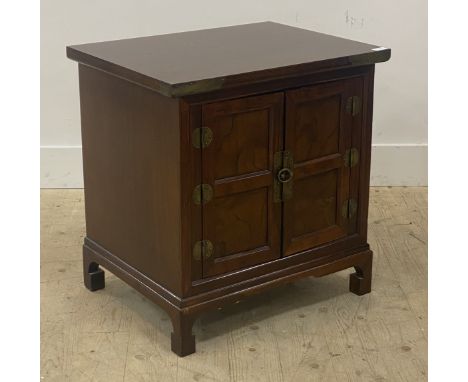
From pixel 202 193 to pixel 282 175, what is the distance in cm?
28

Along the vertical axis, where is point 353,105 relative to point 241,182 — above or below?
above

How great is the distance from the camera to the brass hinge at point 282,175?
3.10 metres

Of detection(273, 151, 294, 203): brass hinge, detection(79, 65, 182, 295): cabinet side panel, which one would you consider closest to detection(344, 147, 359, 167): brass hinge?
detection(273, 151, 294, 203): brass hinge

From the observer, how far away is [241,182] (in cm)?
304

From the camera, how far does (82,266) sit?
12.1ft

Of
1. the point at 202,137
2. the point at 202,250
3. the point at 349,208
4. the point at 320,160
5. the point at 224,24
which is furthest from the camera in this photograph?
the point at 224,24

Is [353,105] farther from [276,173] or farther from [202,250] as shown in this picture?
[202,250]

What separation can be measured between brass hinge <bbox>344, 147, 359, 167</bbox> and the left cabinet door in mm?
283

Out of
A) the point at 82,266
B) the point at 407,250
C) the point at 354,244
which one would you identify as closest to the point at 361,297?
the point at 354,244

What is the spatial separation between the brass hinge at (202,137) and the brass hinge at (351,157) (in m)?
0.54

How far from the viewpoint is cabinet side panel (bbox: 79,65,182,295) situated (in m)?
2.96

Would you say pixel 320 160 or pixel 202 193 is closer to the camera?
pixel 202 193

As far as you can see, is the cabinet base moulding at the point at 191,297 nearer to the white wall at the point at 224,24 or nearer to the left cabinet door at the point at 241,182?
the left cabinet door at the point at 241,182

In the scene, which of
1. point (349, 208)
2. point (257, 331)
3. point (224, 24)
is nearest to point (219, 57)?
point (349, 208)
